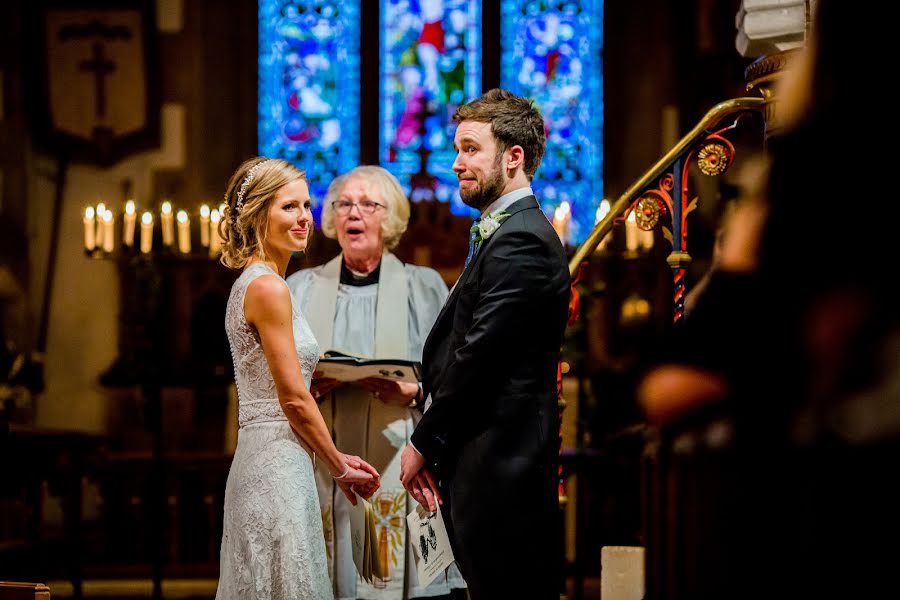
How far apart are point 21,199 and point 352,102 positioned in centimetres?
258

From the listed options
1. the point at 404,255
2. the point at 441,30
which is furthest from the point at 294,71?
the point at 404,255

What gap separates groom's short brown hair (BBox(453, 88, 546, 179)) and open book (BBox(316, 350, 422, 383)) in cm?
80

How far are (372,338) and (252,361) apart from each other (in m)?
1.09

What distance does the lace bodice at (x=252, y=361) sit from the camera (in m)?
2.82

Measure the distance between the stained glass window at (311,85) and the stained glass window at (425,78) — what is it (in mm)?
274

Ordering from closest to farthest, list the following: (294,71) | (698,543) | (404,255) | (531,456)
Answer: (698,543), (531,456), (404,255), (294,71)

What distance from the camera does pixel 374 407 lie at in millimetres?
3799

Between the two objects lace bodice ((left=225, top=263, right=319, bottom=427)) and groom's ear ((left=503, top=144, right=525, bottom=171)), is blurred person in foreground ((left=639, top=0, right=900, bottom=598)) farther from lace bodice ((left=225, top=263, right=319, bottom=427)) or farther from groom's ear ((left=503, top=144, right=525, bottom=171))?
lace bodice ((left=225, top=263, right=319, bottom=427))

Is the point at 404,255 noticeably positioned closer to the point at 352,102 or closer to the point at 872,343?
the point at 352,102

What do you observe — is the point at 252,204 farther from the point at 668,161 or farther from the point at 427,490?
the point at 668,161

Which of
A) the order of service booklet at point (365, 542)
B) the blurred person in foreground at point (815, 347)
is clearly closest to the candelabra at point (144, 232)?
the order of service booklet at point (365, 542)

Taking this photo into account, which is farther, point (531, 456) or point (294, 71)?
point (294, 71)

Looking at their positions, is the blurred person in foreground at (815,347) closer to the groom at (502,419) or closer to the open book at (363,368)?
the groom at (502,419)

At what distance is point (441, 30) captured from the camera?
859cm
